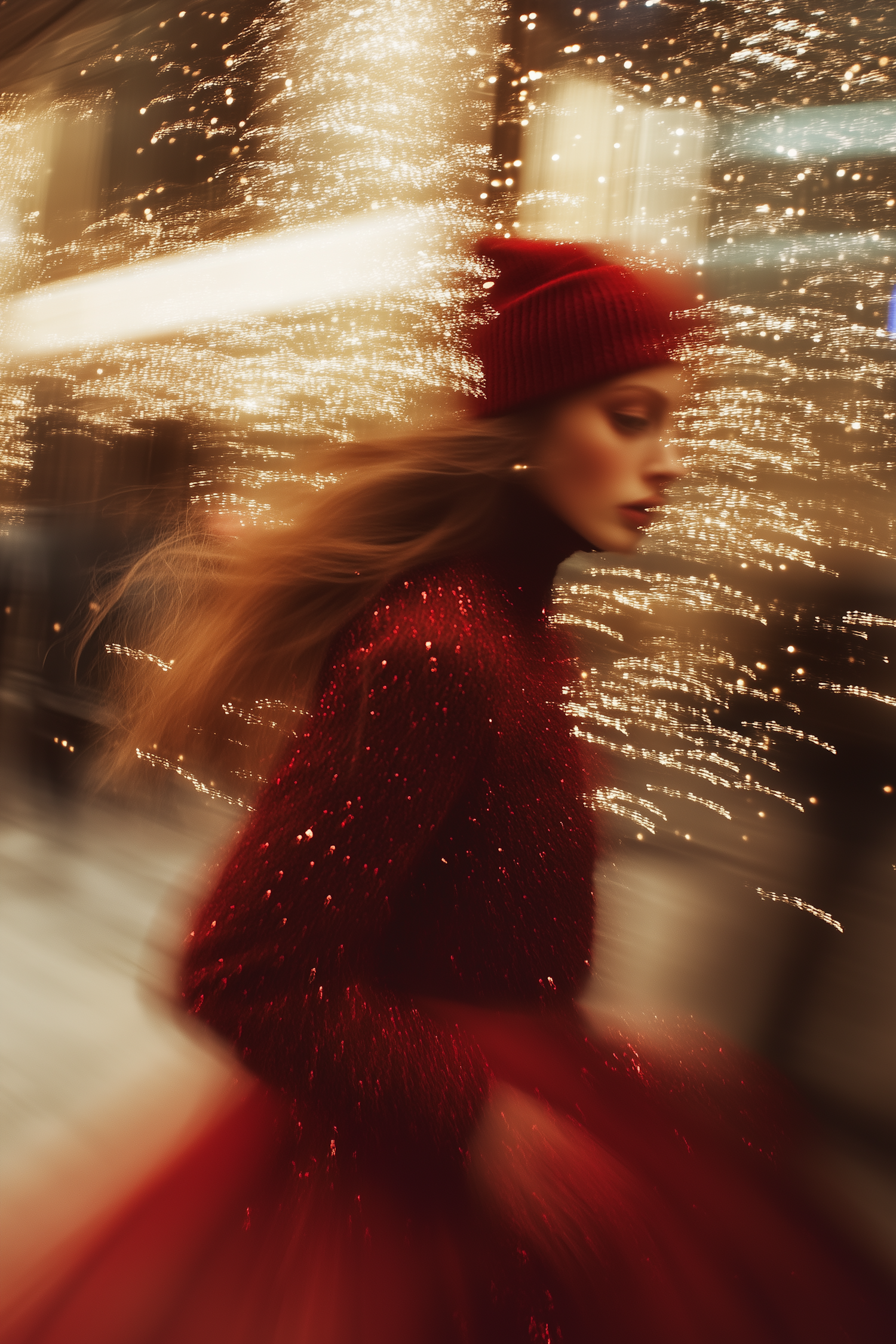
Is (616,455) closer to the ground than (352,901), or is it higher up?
higher up

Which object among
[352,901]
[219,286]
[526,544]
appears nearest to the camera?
[352,901]

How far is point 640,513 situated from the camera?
43cm

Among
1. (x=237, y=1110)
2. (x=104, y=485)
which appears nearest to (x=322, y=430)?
(x=104, y=485)

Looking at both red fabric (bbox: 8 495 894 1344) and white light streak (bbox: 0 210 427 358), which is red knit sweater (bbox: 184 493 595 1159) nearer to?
red fabric (bbox: 8 495 894 1344)

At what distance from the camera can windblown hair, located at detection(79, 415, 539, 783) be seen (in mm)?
433

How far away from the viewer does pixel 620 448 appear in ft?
1.38

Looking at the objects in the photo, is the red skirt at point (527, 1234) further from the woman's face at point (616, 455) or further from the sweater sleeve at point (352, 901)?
the woman's face at point (616, 455)

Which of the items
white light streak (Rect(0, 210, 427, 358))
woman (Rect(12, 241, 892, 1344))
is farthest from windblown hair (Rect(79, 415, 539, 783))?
white light streak (Rect(0, 210, 427, 358))

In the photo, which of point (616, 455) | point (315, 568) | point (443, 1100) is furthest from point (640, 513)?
point (443, 1100)

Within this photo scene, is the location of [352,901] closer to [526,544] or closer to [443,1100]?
[443,1100]

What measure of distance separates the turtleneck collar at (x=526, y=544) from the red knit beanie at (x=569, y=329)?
0.19ft

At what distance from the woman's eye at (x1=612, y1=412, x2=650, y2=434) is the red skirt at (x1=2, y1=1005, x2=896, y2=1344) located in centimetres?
35

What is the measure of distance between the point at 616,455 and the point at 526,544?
7 centimetres

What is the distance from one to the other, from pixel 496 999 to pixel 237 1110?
0.54 feet
